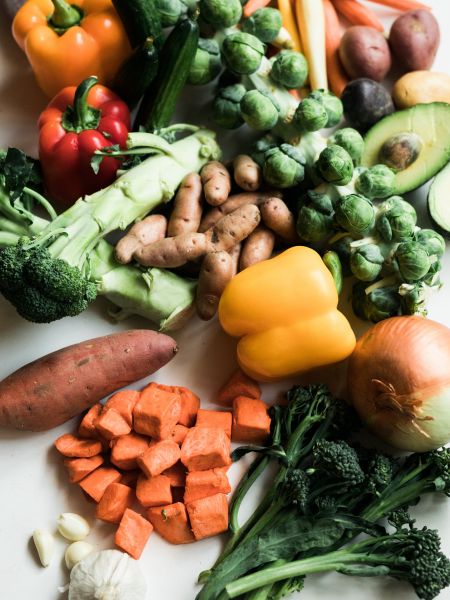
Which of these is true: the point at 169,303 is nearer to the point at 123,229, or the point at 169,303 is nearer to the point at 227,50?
the point at 123,229

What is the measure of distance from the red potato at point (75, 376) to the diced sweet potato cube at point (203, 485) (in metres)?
0.34

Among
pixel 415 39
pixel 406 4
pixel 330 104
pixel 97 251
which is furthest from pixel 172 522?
pixel 406 4

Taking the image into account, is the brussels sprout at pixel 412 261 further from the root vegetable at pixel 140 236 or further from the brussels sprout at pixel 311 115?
the root vegetable at pixel 140 236

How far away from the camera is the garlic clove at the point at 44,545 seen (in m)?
1.85

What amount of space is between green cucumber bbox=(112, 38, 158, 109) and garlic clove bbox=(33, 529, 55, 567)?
1.32 m

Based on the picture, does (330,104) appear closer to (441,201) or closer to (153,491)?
(441,201)

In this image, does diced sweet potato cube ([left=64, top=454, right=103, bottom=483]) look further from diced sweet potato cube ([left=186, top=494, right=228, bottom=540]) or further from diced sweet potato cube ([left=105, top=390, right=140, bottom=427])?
diced sweet potato cube ([left=186, top=494, right=228, bottom=540])

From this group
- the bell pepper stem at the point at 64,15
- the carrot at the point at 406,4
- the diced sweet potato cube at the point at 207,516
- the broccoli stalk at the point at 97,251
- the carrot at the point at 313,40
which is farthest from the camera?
the carrot at the point at 406,4

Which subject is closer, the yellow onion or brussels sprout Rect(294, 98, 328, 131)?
the yellow onion

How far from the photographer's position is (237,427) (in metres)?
1.93

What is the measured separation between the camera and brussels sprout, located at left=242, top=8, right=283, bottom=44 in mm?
2010

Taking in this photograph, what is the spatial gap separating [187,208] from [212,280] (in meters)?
0.24

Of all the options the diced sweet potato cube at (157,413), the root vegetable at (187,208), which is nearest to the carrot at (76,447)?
the diced sweet potato cube at (157,413)

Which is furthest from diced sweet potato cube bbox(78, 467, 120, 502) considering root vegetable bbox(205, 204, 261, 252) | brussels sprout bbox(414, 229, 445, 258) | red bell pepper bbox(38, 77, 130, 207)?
brussels sprout bbox(414, 229, 445, 258)
